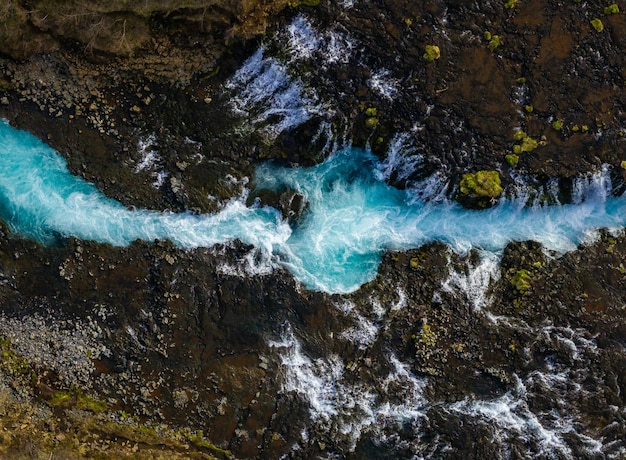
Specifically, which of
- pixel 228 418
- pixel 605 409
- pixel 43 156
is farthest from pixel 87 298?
pixel 605 409

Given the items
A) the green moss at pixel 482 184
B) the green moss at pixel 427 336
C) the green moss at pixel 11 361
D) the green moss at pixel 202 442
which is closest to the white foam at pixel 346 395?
the green moss at pixel 427 336

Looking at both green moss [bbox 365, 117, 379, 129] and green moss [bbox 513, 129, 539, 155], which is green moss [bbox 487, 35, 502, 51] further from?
green moss [bbox 365, 117, 379, 129]

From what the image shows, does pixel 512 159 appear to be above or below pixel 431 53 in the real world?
below

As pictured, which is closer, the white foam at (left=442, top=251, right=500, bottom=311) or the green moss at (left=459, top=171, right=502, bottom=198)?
the green moss at (left=459, top=171, right=502, bottom=198)

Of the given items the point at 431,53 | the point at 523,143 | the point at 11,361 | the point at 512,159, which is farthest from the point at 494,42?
the point at 11,361

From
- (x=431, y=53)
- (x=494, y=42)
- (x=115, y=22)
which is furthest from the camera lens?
(x=494, y=42)

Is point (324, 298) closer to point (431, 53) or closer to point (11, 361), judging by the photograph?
point (431, 53)

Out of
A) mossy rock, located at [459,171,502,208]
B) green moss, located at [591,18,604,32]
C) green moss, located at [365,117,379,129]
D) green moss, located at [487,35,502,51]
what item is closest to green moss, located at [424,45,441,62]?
green moss, located at [487,35,502,51]
